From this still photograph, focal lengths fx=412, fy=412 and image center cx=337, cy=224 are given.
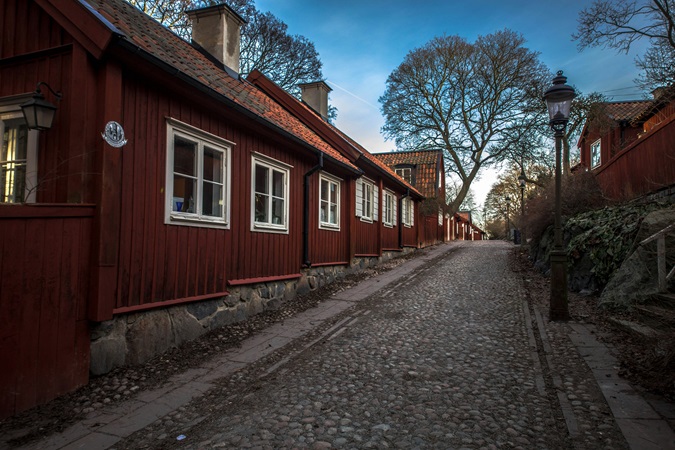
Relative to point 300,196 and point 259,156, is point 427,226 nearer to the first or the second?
point 300,196

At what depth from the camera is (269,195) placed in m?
8.25

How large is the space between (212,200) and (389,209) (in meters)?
12.1

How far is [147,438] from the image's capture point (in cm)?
343

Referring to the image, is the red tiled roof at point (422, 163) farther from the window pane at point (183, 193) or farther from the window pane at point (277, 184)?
the window pane at point (183, 193)

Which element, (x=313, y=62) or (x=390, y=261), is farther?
(x=313, y=62)

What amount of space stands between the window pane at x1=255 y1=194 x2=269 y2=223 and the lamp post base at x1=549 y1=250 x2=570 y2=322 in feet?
17.5

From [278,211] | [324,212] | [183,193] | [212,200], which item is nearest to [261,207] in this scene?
[278,211]

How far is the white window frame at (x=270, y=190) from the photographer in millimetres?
7609

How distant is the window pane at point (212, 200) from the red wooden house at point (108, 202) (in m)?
0.02

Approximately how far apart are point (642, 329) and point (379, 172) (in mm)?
10911

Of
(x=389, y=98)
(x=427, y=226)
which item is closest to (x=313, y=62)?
(x=389, y=98)

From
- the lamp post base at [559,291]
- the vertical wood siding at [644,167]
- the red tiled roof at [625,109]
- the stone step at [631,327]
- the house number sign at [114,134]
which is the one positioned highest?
the red tiled roof at [625,109]

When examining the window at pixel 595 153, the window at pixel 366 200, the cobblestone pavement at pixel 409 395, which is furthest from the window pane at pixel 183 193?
the window at pixel 595 153

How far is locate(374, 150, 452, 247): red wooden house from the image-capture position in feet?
80.4
